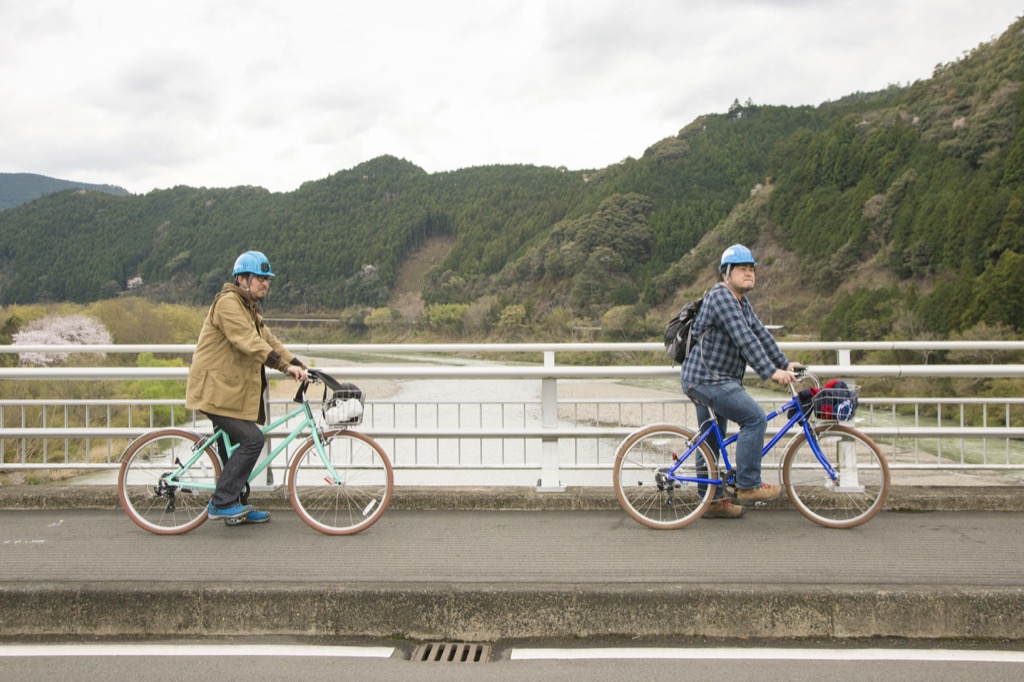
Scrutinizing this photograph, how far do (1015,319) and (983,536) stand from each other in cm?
5505

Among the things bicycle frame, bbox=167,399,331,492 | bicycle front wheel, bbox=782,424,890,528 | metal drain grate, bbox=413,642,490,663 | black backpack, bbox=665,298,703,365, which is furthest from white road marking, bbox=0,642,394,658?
bicycle front wheel, bbox=782,424,890,528

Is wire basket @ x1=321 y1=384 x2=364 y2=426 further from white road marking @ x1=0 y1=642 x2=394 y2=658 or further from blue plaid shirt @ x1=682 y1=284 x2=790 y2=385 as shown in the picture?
blue plaid shirt @ x1=682 y1=284 x2=790 y2=385

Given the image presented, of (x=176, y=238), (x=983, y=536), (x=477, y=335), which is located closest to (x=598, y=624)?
(x=983, y=536)

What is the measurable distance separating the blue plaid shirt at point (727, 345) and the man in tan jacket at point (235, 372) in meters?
2.44

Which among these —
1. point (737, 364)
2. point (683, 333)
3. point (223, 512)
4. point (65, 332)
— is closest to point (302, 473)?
point (223, 512)

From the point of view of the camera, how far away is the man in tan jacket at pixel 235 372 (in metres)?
5.12

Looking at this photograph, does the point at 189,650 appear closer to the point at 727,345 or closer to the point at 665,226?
the point at 727,345

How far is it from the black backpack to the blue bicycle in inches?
18.9

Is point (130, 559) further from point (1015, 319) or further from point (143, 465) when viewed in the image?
point (1015, 319)

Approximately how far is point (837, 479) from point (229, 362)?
3.88 metres

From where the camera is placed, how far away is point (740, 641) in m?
3.90

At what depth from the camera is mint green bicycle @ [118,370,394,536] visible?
5328 millimetres

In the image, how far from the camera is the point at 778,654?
3689mm

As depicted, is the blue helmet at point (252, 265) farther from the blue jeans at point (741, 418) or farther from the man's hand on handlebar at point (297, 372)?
the blue jeans at point (741, 418)
